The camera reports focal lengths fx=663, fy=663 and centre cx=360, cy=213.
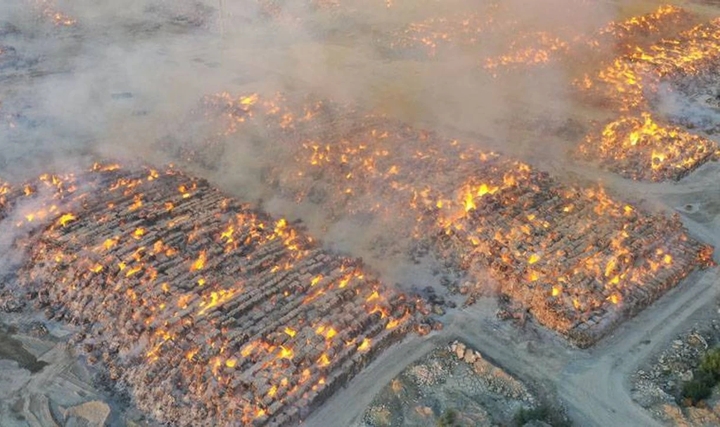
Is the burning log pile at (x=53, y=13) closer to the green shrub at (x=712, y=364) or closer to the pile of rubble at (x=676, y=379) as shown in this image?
the pile of rubble at (x=676, y=379)

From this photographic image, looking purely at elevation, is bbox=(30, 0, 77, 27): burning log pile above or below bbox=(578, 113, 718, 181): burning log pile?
below

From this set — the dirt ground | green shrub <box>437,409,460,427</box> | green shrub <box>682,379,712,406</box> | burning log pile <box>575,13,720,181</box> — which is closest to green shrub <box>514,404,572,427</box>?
the dirt ground

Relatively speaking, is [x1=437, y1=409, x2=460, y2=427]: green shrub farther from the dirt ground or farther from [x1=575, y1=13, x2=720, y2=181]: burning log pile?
[x1=575, y1=13, x2=720, y2=181]: burning log pile

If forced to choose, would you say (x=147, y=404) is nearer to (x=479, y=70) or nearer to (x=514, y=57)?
(x=479, y=70)

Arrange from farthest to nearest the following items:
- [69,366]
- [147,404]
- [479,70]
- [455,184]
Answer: [479,70]
[455,184]
[69,366]
[147,404]

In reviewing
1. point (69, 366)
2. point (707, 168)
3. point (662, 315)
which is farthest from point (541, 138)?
point (69, 366)

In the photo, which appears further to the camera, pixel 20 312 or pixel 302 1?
pixel 302 1
